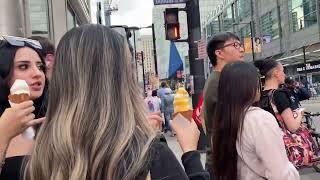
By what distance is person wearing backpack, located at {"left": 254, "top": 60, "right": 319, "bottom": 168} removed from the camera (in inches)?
201

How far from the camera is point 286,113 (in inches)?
201

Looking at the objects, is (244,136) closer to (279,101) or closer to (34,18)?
(279,101)

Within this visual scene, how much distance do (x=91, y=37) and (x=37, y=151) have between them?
478 mm

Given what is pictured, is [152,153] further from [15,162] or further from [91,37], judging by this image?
[15,162]

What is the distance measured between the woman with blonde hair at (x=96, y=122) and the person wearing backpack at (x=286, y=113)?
326cm

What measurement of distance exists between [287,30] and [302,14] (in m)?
4.88

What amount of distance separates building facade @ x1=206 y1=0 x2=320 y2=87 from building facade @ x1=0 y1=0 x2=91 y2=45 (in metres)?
28.9

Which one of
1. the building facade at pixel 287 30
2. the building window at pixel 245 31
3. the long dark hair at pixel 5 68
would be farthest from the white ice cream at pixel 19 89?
the building window at pixel 245 31

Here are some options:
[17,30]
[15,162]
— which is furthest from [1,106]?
[17,30]

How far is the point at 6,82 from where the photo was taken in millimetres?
2754

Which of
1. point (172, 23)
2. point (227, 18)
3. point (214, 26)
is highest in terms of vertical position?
point (214, 26)

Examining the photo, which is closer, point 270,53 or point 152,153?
point 152,153

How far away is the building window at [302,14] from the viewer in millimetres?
55438

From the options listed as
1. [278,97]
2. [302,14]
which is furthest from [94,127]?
[302,14]
